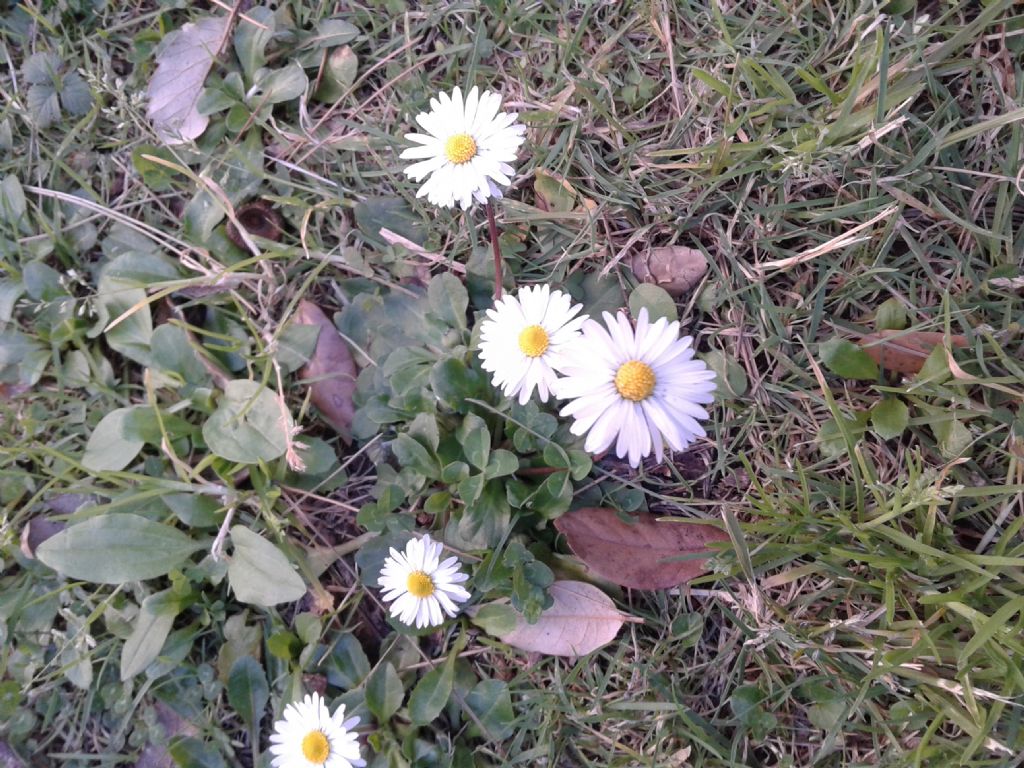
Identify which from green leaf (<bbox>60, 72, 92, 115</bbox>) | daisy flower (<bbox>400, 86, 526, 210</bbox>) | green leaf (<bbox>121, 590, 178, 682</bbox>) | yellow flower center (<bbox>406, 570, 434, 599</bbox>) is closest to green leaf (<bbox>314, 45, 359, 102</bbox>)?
daisy flower (<bbox>400, 86, 526, 210</bbox>)

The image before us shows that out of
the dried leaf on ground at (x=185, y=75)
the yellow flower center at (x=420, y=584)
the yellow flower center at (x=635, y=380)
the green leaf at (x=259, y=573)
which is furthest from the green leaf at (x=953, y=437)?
the dried leaf on ground at (x=185, y=75)

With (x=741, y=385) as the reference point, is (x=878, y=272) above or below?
above

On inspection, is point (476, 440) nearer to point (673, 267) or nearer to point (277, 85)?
point (673, 267)

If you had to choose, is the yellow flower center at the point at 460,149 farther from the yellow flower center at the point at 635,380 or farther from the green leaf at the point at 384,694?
the green leaf at the point at 384,694

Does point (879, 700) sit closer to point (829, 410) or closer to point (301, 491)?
point (829, 410)

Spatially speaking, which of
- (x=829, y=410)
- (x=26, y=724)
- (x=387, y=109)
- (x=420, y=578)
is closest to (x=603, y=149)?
(x=387, y=109)
